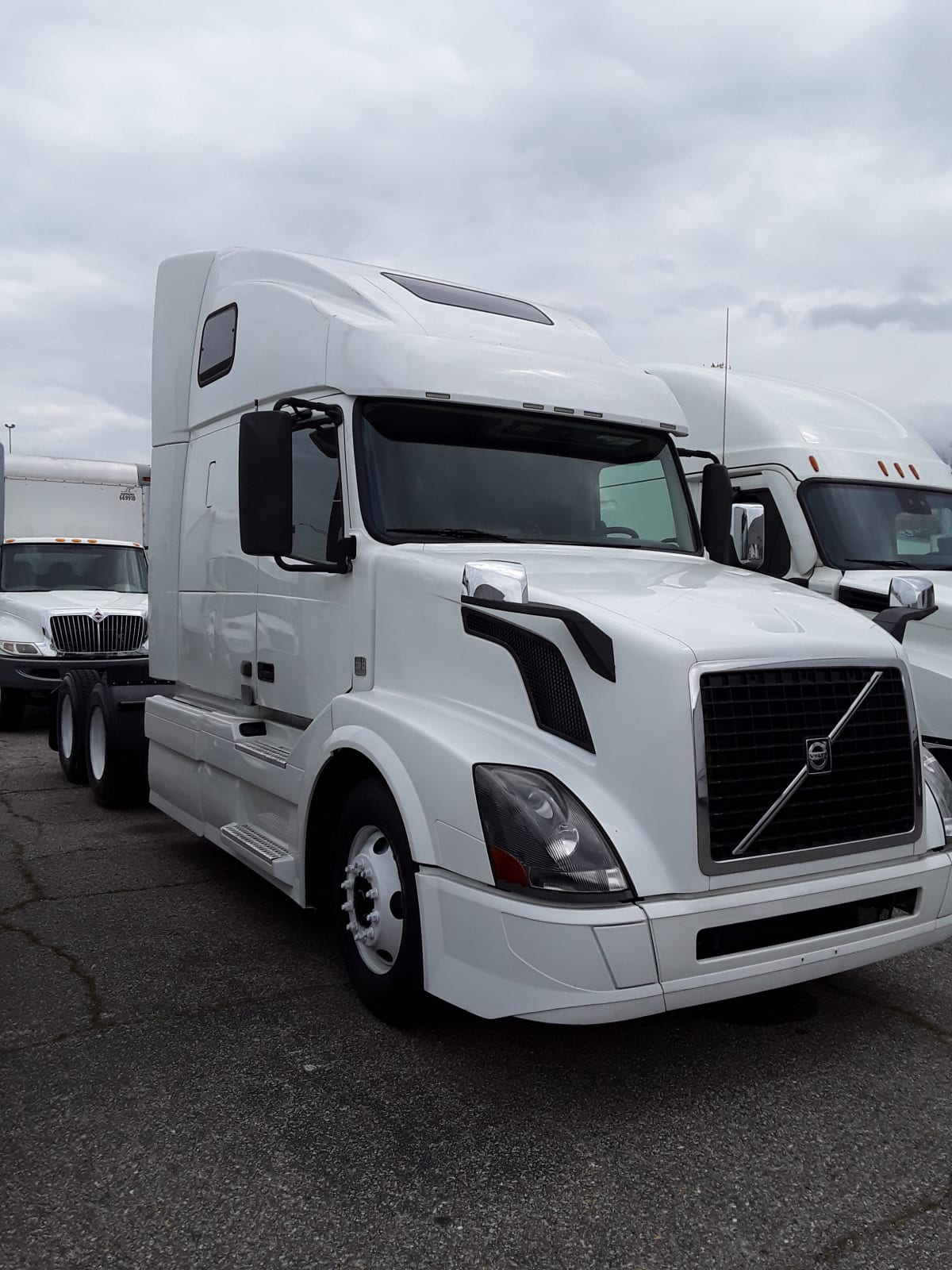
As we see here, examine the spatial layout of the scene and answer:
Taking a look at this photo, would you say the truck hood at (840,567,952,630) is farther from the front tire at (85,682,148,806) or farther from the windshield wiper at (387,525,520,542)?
the front tire at (85,682,148,806)

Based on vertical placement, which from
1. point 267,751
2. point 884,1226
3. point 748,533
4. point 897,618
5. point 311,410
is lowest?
point 884,1226

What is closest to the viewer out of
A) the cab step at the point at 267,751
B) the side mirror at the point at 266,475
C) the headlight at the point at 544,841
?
the headlight at the point at 544,841

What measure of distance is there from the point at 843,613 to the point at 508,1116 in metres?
2.10

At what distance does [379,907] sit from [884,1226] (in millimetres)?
1875

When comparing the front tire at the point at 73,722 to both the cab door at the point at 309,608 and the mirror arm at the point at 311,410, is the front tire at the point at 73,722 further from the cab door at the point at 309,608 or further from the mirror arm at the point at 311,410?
the mirror arm at the point at 311,410

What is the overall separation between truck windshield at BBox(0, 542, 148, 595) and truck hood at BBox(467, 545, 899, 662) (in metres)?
9.43

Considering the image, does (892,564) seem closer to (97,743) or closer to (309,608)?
(309,608)

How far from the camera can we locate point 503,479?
15.5 ft

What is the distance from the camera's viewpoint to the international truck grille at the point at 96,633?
11641mm

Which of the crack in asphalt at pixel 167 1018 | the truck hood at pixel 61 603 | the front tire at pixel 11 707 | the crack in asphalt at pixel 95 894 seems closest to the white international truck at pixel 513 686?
the crack in asphalt at pixel 167 1018

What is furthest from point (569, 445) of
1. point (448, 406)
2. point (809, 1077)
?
point (809, 1077)

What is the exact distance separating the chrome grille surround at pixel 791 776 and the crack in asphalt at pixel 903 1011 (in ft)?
2.75

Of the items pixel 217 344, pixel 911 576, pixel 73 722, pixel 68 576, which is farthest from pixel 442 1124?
pixel 68 576

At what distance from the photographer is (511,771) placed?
3490 millimetres
